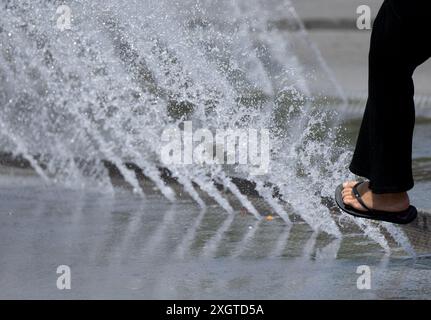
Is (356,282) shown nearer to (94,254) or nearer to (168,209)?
(94,254)

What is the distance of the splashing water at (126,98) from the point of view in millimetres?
7129

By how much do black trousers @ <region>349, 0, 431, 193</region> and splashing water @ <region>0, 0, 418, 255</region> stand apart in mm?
1575

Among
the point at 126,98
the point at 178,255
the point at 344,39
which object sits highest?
the point at 178,255

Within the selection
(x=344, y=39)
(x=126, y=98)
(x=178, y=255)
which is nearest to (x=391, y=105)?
(x=178, y=255)

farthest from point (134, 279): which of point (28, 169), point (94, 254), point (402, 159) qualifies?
point (28, 169)

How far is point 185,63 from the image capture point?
7.66m

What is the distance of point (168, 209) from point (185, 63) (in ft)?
4.37

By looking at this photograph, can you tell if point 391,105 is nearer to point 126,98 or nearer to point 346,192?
point 346,192

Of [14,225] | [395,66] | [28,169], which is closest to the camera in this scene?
[395,66]

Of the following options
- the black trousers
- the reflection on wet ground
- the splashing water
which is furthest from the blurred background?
the black trousers

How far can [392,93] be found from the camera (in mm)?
4961

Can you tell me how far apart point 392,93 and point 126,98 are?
9.65ft

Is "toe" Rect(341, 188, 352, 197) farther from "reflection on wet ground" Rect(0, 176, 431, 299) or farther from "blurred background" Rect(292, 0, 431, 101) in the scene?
"blurred background" Rect(292, 0, 431, 101)

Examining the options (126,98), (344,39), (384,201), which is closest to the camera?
(384,201)
